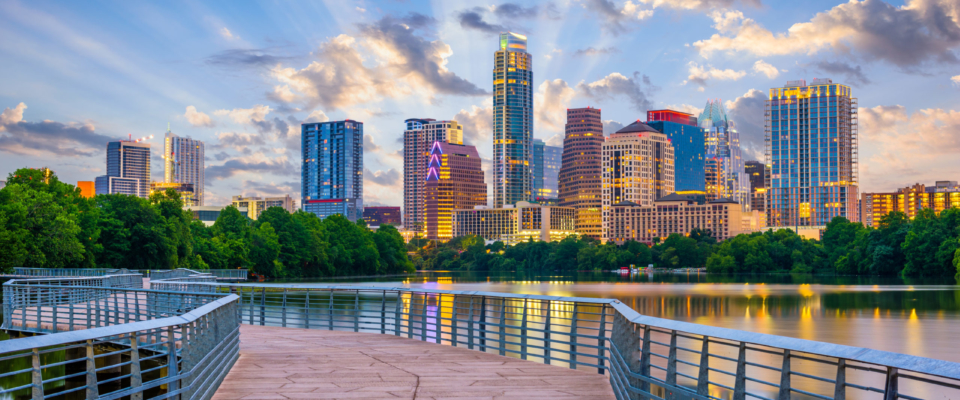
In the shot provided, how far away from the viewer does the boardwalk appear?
37.0 ft

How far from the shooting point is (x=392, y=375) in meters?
12.9

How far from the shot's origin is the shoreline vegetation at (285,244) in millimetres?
66625

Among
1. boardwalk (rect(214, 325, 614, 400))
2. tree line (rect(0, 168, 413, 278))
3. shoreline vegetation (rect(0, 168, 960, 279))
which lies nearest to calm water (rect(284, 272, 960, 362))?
shoreline vegetation (rect(0, 168, 960, 279))

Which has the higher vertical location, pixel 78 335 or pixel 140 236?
pixel 78 335

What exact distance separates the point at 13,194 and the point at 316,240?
55445 mm

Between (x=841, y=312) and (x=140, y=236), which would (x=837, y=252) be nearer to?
(x=841, y=312)

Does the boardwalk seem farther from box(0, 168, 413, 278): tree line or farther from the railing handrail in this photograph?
box(0, 168, 413, 278): tree line

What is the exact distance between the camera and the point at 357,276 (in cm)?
13575

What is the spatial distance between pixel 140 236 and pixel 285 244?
34.6m

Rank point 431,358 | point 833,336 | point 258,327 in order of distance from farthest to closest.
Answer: point 833,336, point 258,327, point 431,358

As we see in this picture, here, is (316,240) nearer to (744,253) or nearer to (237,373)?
(744,253)

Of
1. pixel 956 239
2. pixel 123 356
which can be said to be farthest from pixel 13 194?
pixel 956 239

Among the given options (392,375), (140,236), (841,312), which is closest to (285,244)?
(140,236)

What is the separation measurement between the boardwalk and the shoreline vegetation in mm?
55435
